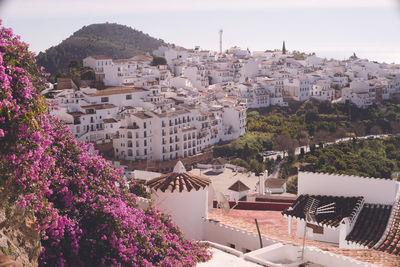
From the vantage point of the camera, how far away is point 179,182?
25.7ft

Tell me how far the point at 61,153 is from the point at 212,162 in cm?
2996

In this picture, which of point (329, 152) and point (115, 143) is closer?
point (115, 143)

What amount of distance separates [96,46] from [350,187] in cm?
7489

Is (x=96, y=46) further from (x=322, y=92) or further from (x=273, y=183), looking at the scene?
(x=273, y=183)

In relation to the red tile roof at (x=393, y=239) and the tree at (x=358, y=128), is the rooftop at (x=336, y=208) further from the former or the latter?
the tree at (x=358, y=128)

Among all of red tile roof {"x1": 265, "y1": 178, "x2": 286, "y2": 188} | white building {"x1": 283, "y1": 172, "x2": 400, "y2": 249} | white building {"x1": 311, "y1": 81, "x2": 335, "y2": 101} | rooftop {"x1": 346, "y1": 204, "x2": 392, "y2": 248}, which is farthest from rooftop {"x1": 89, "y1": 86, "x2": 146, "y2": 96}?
rooftop {"x1": 346, "y1": 204, "x2": 392, "y2": 248}

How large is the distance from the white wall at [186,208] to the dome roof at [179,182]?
0.07 metres

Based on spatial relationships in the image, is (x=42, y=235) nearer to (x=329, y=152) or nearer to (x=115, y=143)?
(x=115, y=143)

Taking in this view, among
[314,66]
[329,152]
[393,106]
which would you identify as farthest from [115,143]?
[314,66]

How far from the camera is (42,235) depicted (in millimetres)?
4871

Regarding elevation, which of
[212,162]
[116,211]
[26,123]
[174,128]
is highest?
[26,123]

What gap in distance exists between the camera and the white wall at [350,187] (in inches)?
339

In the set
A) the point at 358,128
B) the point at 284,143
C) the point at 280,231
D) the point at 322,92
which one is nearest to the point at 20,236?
the point at 280,231

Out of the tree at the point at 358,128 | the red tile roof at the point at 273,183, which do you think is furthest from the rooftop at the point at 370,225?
the tree at the point at 358,128
